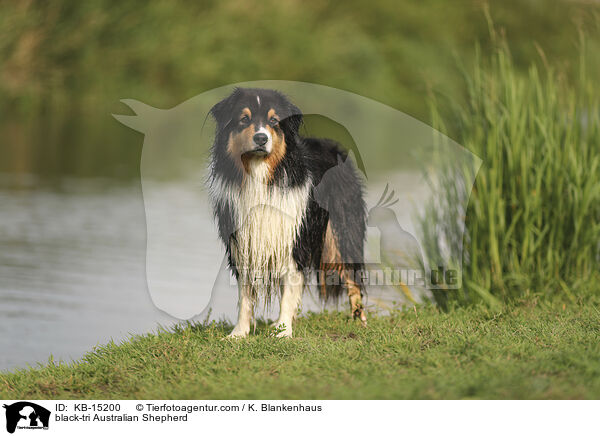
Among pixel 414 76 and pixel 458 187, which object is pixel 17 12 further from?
pixel 458 187

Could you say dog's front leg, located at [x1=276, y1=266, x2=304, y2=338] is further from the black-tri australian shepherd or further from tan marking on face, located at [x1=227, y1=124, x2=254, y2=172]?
tan marking on face, located at [x1=227, y1=124, x2=254, y2=172]

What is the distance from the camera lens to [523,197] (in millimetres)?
6336

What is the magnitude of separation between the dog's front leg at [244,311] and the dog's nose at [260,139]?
1.15 meters

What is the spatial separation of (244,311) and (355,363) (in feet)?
3.55

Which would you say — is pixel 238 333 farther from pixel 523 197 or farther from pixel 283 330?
pixel 523 197

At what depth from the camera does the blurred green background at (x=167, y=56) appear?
1841 centimetres

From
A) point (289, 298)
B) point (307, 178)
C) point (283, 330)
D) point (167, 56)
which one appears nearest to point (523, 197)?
point (307, 178)

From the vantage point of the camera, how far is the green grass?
→ 3994 millimetres

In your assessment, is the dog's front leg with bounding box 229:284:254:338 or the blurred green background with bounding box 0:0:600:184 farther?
the blurred green background with bounding box 0:0:600:184

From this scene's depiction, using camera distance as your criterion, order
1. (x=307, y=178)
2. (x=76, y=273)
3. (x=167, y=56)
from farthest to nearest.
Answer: (x=167, y=56)
(x=76, y=273)
(x=307, y=178)

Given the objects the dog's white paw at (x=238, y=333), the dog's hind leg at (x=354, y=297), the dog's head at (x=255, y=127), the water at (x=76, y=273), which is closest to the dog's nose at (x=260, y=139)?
the dog's head at (x=255, y=127)

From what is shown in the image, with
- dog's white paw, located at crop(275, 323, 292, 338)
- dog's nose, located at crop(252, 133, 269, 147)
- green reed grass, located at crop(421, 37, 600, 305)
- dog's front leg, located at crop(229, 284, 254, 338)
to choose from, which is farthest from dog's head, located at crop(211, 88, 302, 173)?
green reed grass, located at crop(421, 37, 600, 305)

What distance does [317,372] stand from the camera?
173 inches

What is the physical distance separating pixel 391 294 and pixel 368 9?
25.7m
